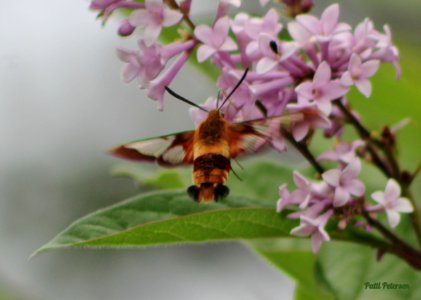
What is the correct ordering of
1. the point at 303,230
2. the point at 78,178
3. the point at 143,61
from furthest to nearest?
the point at 78,178 < the point at 143,61 < the point at 303,230

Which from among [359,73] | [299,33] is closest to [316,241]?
[359,73]

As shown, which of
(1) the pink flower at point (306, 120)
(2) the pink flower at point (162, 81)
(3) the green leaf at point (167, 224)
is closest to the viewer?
(3) the green leaf at point (167, 224)

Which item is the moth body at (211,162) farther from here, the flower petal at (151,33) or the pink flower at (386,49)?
the pink flower at (386,49)

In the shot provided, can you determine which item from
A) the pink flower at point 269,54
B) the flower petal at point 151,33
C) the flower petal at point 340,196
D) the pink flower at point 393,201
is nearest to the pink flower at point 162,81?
the flower petal at point 151,33

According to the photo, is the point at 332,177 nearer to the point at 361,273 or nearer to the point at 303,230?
the point at 303,230

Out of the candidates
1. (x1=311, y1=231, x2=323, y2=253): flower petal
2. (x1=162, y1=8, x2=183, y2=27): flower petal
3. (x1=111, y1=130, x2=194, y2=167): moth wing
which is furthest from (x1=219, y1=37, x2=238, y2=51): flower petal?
(x1=311, y1=231, x2=323, y2=253): flower petal

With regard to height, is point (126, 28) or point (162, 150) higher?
point (126, 28)
